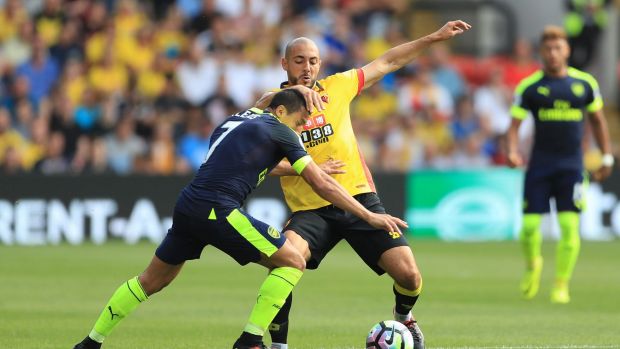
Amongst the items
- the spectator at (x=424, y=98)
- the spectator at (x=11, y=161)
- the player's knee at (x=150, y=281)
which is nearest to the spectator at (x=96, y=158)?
the spectator at (x=11, y=161)

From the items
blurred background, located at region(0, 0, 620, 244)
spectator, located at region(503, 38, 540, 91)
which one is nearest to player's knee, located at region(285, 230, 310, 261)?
blurred background, located at region(0, 0, 620, 244)

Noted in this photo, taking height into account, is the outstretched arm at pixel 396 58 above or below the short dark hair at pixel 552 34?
below

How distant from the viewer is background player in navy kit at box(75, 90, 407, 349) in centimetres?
830

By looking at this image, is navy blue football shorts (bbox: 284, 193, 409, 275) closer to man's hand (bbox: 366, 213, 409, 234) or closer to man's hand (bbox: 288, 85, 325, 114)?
man's hand (bbox: 366, 213, 409, 234)

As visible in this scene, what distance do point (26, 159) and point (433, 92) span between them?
25.1ft

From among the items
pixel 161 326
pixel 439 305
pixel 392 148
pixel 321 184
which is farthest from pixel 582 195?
pixel 392 148

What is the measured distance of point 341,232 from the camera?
9484 millimetres

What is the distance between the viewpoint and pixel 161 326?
11.0 meters

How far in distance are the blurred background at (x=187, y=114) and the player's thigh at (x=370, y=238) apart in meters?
11.9

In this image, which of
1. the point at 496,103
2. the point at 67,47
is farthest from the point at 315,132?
the point at 496,103

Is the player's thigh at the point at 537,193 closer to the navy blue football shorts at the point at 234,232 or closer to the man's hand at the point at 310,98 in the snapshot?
the man's hand at the point at 310,98

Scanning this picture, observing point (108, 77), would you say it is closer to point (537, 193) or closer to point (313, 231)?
point (537, 193)

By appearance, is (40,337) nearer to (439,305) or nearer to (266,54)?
(439,305)

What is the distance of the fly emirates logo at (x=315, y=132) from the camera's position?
9.45 m
